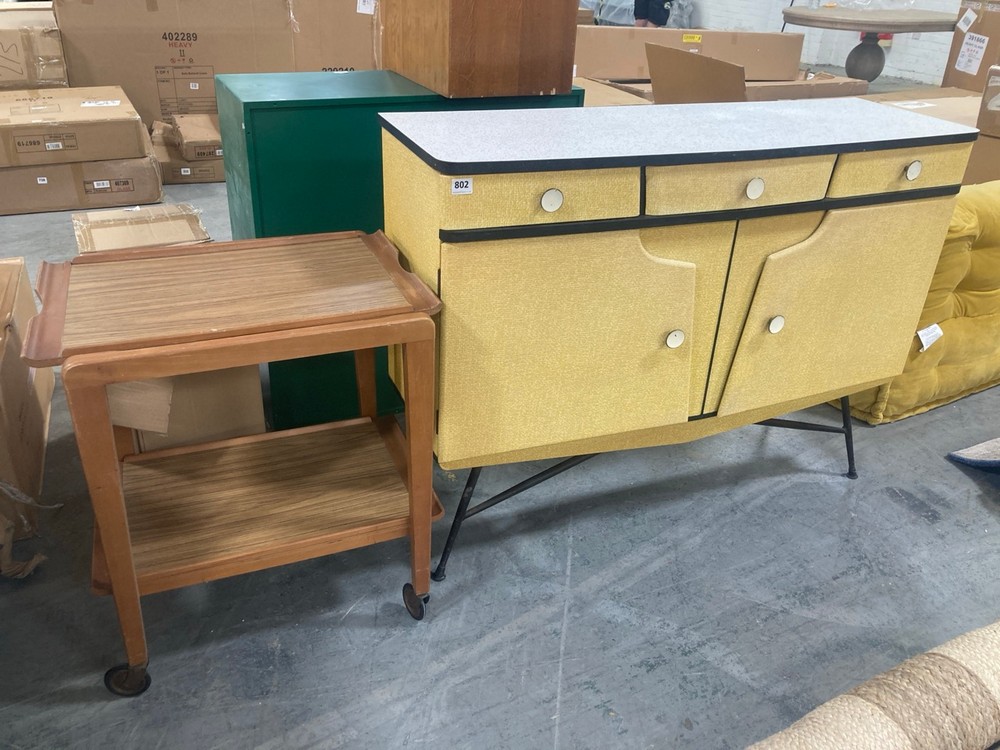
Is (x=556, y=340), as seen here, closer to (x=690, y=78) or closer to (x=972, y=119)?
(x=690, y=78)

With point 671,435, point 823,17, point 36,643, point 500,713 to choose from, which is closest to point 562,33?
point 671,435

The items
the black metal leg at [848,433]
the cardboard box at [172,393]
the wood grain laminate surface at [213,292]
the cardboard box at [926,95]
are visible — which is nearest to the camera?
the wood grain laminate surface at [213,292]

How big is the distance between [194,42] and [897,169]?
370cm

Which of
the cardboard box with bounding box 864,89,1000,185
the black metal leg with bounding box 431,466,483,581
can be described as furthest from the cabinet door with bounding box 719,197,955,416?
the cardboard box with bounding box 864,89,1000,185

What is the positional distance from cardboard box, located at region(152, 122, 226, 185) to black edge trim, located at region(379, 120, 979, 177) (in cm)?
285

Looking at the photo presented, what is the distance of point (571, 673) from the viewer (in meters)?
1.38

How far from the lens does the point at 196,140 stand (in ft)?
12.3

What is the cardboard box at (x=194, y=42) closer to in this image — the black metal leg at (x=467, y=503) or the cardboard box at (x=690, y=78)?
the cardboard box at (x=690, y=78)

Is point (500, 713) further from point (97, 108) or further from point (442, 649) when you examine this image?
point (97, 108)

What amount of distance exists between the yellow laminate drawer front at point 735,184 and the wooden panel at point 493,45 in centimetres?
56

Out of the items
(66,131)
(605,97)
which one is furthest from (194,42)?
(605,97)

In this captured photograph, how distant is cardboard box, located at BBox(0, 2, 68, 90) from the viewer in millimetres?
3602

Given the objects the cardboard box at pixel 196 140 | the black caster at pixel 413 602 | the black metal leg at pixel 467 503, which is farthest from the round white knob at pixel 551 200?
the cardboard box at pixel 196 140

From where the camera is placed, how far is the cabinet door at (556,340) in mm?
1248
